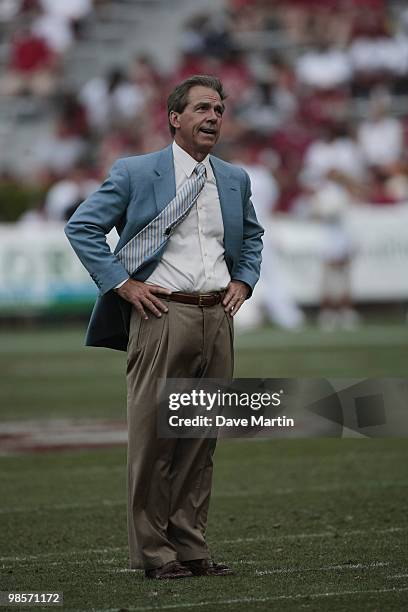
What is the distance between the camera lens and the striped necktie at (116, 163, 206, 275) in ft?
18.9

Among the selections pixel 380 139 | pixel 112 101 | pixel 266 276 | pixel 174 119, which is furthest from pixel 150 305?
pixel 112 101

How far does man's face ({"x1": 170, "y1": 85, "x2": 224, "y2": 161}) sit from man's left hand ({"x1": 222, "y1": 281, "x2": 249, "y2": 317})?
21.8 inches

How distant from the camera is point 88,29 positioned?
1048 inches

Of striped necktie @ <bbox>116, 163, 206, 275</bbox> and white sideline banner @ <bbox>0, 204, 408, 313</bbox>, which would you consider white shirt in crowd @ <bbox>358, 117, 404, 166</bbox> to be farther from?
striped necktie @ <bbox>116, 163, 206, 275</bbox>

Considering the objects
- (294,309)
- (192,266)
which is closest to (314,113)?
(294,309)

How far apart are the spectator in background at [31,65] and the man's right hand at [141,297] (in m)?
20.0

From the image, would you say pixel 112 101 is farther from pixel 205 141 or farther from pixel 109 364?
pixel 205 141

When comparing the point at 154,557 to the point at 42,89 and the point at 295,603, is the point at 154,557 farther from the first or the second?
the point at 42,89

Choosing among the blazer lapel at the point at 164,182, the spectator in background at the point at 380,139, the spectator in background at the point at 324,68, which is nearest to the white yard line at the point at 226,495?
the blazer lapel at the point at 164,182

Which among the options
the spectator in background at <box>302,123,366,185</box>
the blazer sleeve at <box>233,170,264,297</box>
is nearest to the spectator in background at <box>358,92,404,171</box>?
the spectator in background at <box>302,123,366,185</box>

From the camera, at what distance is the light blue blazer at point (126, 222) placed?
5.73 metres

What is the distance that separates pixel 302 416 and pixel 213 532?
2.10 m

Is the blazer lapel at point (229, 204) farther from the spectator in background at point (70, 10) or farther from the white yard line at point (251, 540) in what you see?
the spectator in background at point (70, 10)

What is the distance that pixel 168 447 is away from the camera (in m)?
5.80
